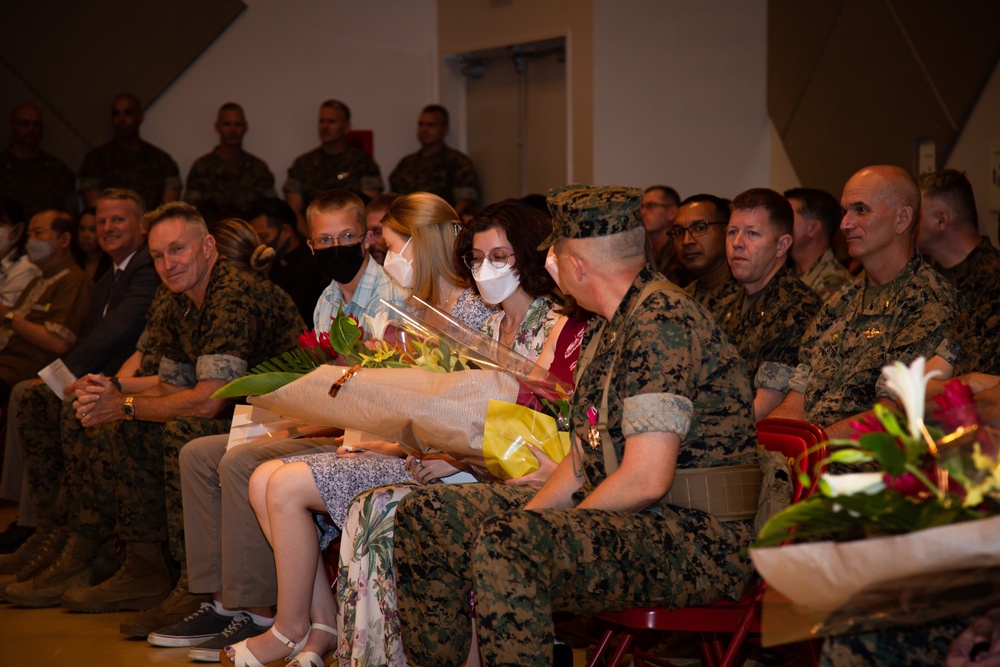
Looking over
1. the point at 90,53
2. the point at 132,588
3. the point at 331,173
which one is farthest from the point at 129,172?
the point at 132,588

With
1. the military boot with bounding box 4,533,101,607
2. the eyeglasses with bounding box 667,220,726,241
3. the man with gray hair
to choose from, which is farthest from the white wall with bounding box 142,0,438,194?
the eyeglasses with bounding box 667,220,726,241

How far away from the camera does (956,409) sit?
1894 mm

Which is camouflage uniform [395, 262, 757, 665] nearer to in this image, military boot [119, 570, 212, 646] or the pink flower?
the pink flower

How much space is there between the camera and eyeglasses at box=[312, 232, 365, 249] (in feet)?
14.7

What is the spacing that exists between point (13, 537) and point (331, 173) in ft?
13.7

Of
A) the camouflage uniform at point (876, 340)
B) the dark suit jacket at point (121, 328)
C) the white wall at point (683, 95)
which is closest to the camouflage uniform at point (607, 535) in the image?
the camouflage uniform at point (876, 340)

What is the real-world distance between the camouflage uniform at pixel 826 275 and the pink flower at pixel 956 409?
300 cm

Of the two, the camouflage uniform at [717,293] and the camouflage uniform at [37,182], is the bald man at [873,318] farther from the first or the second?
the camouflage uniform at [37,182]

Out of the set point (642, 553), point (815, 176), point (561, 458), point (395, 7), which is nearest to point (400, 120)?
point (395, 7)

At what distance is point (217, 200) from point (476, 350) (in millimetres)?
5982

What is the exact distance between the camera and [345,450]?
376 centimetres

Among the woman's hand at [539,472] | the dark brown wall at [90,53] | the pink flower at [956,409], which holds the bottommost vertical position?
the woman's hand at [539,472]

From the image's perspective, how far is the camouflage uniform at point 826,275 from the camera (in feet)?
16.3

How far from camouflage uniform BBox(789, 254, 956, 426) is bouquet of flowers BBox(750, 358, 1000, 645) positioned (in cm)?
169
